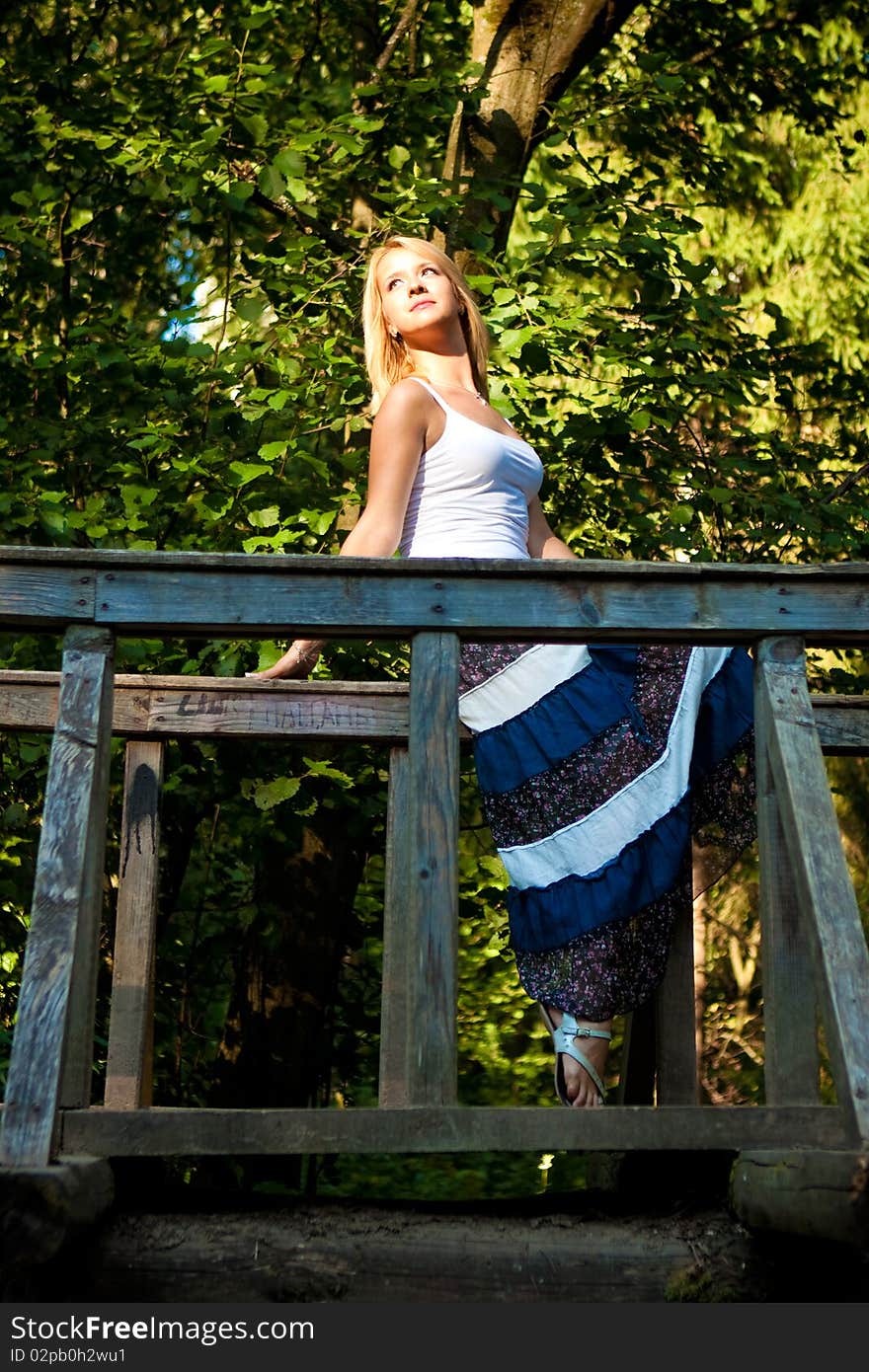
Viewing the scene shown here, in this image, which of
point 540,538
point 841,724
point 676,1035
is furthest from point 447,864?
point 841,724

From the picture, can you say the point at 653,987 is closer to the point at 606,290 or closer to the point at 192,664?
the point at 192,664

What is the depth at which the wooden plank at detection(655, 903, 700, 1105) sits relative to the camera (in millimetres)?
3504

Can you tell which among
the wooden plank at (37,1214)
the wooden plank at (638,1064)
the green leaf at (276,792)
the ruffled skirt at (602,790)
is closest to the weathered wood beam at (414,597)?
the ruffled skirt at (602,790)

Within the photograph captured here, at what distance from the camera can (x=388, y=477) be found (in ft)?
11.3

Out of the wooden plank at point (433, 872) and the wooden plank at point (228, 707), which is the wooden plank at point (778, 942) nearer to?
the wooden plank at point (433, 872)

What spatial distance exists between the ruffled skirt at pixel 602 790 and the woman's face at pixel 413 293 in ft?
2.84

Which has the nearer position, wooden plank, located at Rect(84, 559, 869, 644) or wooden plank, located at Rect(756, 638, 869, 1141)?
wooden plank, located at Rect(756, 638, 869, 1141)

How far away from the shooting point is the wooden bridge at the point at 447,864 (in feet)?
8.50

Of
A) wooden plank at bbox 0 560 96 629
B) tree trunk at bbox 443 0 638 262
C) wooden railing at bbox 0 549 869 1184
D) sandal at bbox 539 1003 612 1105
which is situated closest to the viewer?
wooden railing at bbox 0 549 869 1184

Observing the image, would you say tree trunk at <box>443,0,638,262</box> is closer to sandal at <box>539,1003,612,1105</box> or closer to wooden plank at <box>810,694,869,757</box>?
wooden plank at <box>810,694,869,757</box>

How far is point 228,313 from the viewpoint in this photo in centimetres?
653

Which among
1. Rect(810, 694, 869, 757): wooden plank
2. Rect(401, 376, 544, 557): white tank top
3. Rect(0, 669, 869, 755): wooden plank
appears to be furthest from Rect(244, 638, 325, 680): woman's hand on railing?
Rect(810, 694, 869, 757): wooden plank

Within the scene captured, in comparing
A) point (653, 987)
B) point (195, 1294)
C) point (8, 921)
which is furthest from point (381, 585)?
point (8, 921)

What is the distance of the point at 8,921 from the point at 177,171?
2.62 metres
